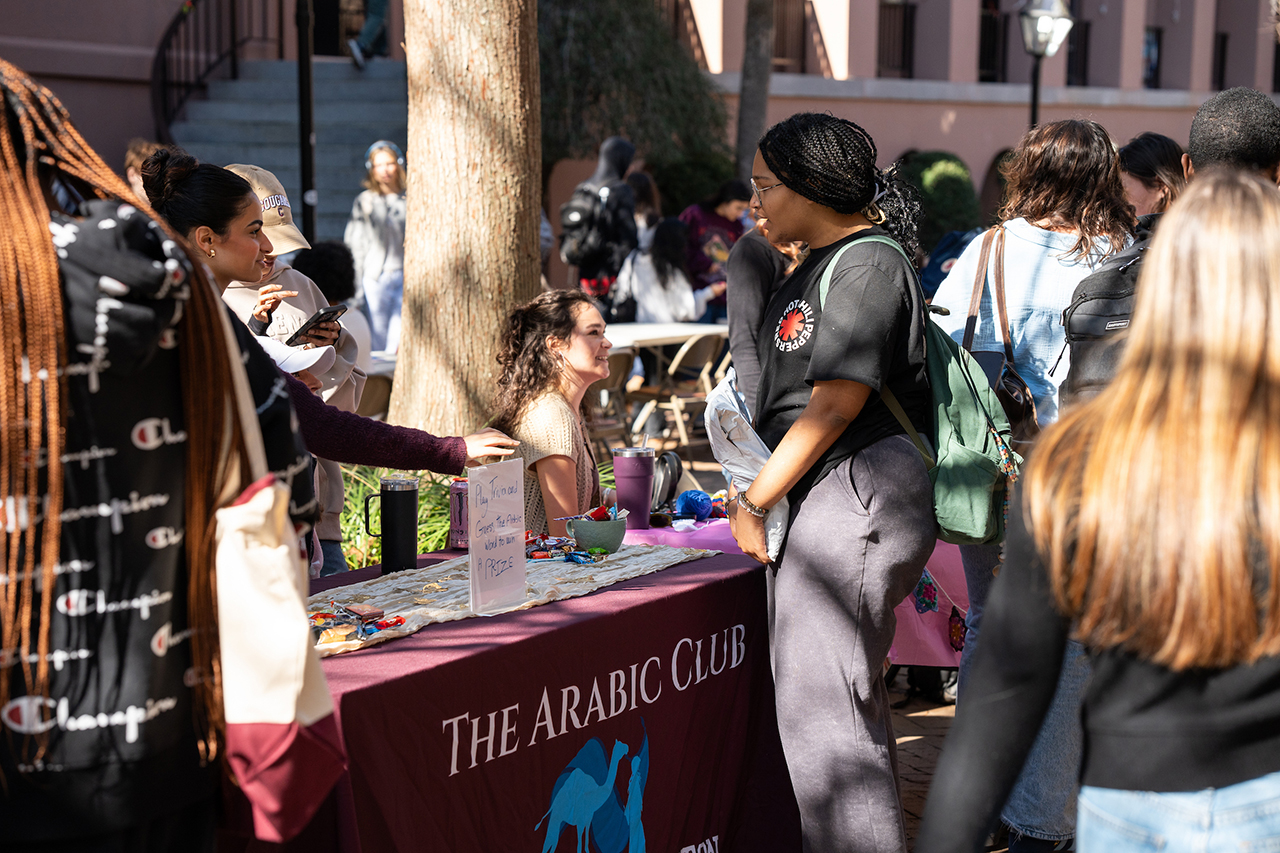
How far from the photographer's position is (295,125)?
12289 millimetres

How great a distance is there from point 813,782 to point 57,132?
1.97m

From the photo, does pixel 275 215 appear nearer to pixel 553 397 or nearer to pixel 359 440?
pixel 553 397

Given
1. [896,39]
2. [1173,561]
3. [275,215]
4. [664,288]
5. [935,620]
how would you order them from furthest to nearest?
[896,39]
[664,288]
[935,620]
[275,215]
[1173,561]

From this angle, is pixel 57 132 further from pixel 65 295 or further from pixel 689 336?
pixel 689 336

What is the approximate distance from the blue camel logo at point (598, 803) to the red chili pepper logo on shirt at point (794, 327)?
36.4 inches

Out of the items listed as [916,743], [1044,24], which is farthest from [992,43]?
[916,743]

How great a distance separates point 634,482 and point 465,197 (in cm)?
187

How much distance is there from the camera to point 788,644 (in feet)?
8.87

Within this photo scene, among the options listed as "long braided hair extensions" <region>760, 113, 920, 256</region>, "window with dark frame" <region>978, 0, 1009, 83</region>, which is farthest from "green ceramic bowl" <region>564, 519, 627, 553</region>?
"window with dark frame" <region>978, 0, 1009, 83</region>

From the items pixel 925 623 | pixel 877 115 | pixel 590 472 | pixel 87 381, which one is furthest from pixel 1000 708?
pixel 877 115

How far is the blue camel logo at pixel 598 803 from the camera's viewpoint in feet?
8.59

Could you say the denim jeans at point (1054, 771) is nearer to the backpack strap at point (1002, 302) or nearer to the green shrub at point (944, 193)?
the backpack strap at point (1002, 302)

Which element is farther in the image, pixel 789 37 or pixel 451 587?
pixel 789 37

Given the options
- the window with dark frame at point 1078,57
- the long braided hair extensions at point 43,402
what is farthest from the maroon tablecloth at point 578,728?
the window with dark frame at point 1078,57
